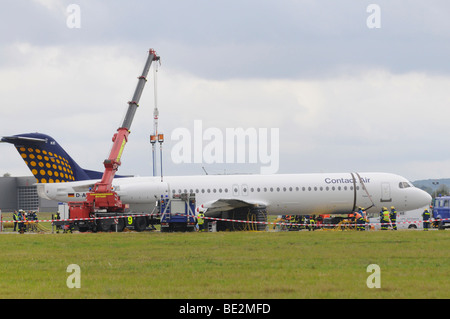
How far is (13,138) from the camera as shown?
1628 inches

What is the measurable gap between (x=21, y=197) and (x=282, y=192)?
338 ft

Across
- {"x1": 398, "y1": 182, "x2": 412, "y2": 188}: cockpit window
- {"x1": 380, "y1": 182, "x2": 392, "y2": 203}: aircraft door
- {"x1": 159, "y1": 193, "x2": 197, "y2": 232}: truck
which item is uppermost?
{"x1": 398, "y1": 182, "x2": 412, "y2": 188}: cockpit window

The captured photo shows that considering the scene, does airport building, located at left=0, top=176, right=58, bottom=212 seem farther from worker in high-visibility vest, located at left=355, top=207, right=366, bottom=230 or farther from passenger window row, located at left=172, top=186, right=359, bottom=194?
worker in high-visibility vest, located at left=355, top=207, right=366, bottom=230

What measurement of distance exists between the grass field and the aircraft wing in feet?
36.3

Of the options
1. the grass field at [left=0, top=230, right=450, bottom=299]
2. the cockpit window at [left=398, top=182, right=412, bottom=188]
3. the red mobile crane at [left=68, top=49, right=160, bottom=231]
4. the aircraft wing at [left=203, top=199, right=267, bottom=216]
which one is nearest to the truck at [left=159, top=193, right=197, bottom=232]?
the aircraft wing at [left=203, top=199, right=267, bottom=216]

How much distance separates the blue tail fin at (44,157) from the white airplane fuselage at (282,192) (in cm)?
66

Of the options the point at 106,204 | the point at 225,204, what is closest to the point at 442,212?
the point at 225,204

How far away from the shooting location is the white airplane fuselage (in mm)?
42156

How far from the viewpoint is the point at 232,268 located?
60.7ft

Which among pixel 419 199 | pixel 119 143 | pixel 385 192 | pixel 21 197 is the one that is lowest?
pixel 21 197

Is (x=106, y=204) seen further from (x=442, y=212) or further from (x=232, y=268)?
(x=232, y=268)

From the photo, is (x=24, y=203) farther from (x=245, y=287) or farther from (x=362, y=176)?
(x=245, y=287)
